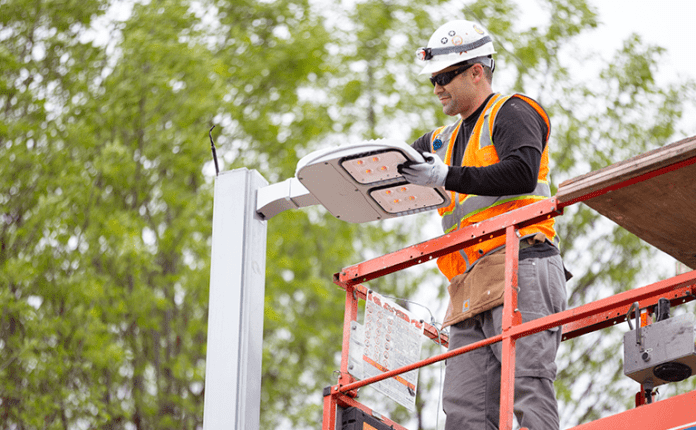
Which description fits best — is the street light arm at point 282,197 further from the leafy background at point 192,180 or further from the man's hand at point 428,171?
the leafy background at point 192,180

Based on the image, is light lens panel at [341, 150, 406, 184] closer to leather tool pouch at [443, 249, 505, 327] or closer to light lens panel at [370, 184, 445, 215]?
light lens panel at [370, 184, 445, 215]

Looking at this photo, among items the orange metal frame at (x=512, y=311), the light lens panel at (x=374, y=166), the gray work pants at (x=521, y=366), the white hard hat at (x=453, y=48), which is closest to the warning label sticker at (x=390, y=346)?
the orange metal frame at (x=512, y=311)

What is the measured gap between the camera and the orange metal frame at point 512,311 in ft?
10.5

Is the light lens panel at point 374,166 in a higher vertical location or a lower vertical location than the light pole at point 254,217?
higher

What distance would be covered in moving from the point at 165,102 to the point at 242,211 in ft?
31.3

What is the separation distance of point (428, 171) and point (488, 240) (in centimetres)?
47

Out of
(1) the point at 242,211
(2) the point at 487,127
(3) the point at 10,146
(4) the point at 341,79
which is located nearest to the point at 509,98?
(2) the point at 487,127

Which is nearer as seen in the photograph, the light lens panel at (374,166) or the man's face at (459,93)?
the light lens panel at (374,166)

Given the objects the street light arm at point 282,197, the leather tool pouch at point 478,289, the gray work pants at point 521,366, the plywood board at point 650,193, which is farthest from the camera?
the street light arm at point 282,197

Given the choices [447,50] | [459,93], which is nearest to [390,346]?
[459,93]

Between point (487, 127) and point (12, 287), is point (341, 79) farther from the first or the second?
point (487, 127)

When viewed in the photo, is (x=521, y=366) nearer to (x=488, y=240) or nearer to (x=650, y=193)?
(x=488, y=240)

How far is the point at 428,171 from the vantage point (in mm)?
3750

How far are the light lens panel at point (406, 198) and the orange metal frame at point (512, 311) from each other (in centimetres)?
20
